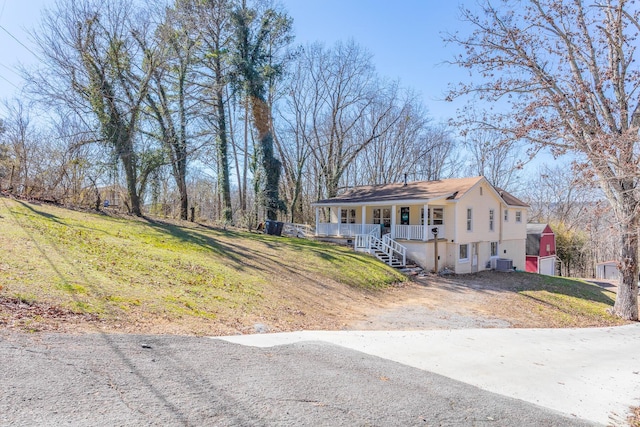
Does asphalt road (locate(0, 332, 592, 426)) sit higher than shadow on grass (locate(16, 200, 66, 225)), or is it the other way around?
shadow on grass (locate(16, 200, 66, 225))

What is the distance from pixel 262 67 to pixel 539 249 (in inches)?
1029

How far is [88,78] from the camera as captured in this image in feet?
57.2

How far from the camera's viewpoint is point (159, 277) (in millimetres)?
9453

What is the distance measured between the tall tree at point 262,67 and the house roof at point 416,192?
13.4ft

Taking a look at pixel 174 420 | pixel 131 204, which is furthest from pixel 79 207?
pixel 174 420

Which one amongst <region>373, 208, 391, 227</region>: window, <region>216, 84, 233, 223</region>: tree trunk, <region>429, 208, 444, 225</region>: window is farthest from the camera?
<region>216, 84, 233, 223</region>: tree trunk

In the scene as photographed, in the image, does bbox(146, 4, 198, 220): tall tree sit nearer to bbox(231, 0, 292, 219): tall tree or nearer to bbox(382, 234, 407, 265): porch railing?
bbox(231, 0, 292, 219): tall tree

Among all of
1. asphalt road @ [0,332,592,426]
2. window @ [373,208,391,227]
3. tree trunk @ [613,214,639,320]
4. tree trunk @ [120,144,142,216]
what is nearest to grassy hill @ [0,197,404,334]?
asphalt road @ [0,332,592,426]

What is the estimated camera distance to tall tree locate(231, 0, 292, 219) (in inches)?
975

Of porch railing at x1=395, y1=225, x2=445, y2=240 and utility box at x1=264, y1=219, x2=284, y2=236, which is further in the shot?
utility box at x1=264, y1=219, x2=284, y2=236

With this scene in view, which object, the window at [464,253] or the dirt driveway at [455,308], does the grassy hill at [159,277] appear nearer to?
the dirt driveway at [455,308]

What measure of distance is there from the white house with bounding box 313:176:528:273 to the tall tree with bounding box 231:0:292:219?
14.0 ft

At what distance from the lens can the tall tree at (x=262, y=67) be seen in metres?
24.8

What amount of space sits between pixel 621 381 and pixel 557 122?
6.44m
